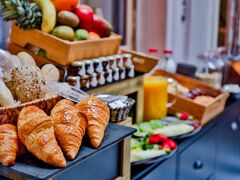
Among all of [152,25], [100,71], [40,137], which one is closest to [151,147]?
[100,71]

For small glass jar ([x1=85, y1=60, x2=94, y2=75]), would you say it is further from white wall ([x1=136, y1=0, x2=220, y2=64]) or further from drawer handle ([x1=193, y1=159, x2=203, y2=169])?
white wall ([x1=136, y1=0, x2=220, y2=64])

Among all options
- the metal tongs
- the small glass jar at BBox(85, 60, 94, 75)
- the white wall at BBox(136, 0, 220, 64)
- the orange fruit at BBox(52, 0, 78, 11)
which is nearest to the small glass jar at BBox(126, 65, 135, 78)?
the small glass jar at BBox(85, 60, 94, 75)

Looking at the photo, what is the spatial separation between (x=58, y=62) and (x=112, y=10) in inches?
47.5

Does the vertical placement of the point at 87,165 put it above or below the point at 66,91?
below

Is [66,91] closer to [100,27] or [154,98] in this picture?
[100,27]

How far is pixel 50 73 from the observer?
52.2 inches

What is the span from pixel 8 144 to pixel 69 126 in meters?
0.15

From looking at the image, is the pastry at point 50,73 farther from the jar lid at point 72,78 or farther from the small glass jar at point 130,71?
the small glass jar at point 130,71

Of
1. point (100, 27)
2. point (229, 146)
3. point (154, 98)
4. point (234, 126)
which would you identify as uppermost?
point (100, 27)

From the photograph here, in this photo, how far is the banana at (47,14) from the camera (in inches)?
55.7

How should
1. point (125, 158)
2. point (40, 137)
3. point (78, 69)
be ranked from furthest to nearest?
point (78, 69) → point (125, 158) → point (40, 137)

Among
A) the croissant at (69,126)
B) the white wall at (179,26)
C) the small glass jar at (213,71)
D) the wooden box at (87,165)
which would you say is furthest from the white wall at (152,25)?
the croissant at (69,126)

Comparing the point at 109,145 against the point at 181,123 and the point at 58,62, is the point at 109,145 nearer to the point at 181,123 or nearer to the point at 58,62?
the point at 58,62

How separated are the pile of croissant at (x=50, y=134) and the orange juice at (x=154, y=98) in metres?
0.84
